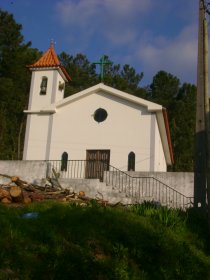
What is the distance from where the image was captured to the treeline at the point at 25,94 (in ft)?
123

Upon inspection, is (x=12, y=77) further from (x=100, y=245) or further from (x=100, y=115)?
(x=100, y=245)

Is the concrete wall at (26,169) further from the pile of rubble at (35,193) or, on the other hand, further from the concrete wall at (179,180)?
the concrete wall at (179,180)

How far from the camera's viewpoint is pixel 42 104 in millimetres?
24734

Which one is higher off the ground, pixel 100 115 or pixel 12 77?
pixel 12 77

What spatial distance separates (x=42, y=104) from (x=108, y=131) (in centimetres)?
436

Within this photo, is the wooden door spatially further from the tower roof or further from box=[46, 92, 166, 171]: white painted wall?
the tower roof

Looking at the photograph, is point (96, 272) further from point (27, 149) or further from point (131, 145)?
point (27, 149)

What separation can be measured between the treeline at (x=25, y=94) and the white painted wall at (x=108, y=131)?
14.2 m

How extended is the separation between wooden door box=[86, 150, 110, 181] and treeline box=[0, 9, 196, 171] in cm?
1553

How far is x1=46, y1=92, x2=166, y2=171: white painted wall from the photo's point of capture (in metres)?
22.0

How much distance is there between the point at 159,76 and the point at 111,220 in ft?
120

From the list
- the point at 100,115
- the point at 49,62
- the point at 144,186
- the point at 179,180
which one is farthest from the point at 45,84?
the point at 179,180

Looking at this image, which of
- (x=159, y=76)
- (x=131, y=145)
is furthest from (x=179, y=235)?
(x=159, y=76)

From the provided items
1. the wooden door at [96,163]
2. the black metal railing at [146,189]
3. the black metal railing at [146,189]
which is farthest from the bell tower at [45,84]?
the black metal railing at [146,189]
